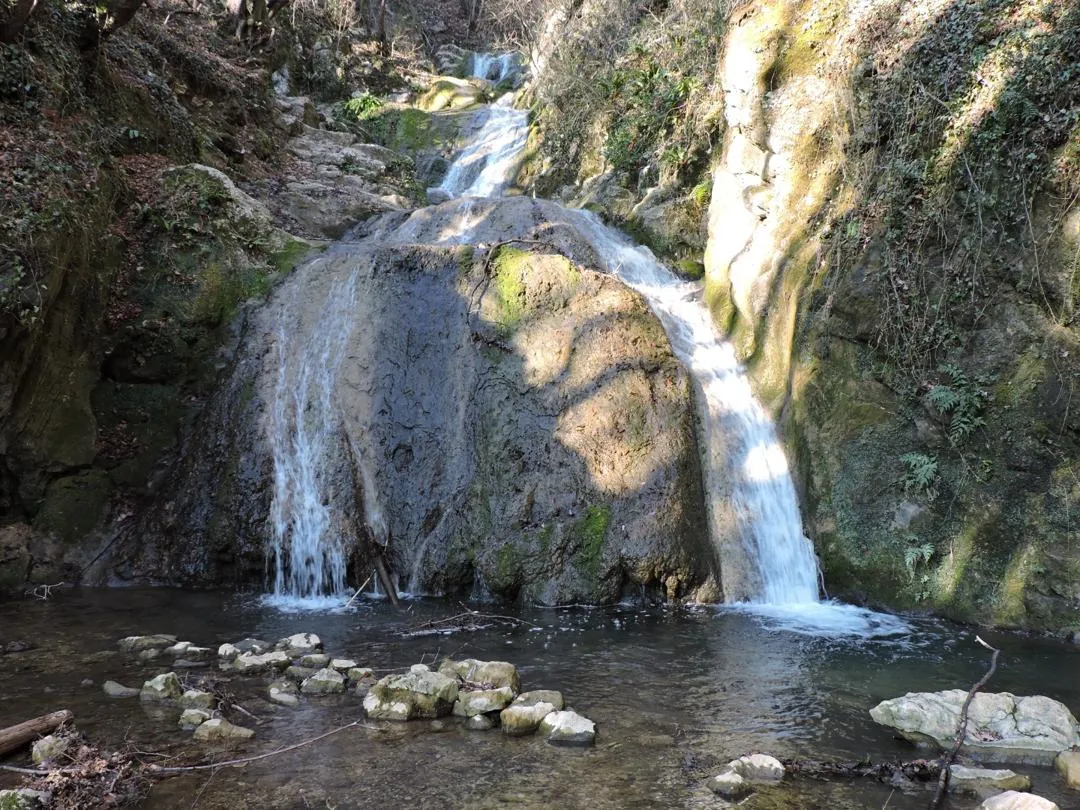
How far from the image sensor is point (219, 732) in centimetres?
453

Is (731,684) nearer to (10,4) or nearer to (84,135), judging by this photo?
(84,135)

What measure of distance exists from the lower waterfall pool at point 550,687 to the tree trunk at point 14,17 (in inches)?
287

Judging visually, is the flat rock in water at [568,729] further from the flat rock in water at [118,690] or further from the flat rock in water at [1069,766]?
the flat rock in water at [118,690]

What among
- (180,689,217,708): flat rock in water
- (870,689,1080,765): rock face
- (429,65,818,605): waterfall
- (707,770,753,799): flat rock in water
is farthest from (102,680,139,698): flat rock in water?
(429,65,818,605): waterfall

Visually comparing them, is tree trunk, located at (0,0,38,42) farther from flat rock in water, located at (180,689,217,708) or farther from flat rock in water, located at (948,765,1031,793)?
flat rock in water, located at (948,765,1031,793)

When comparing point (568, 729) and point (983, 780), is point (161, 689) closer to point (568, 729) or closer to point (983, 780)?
point (568, 729)

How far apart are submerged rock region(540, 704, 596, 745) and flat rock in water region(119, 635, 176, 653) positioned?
3567 millimetres

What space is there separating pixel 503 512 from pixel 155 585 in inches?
168

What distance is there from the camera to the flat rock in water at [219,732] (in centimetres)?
449

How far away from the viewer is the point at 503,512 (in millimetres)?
8430

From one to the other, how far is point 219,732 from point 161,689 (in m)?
0.88

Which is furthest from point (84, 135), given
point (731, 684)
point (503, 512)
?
point (731, 684)

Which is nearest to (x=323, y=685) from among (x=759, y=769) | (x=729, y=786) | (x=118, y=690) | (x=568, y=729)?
(x=118, y=690)

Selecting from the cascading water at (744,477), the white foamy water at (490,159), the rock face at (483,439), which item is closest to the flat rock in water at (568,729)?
the rock face at (483,439)
